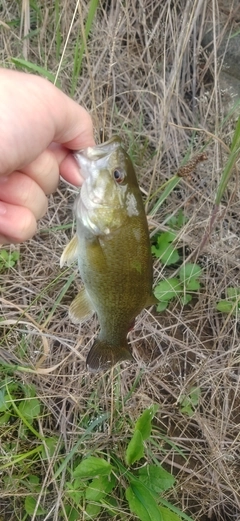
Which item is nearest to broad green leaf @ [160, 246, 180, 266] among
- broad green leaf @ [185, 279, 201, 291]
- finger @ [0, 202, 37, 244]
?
broad green leaf @ [185, 279, 201, 291]

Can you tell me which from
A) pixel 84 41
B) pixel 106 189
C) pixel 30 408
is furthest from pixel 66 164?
pixel 30 408

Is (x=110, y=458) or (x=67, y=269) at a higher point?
(x=67, y=269)

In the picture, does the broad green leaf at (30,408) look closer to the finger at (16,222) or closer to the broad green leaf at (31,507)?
the broad green leaf at (31,507)

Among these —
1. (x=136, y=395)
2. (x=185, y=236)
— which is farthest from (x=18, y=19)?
(x=136, y=395)

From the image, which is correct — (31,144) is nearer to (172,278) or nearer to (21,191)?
(21,191)

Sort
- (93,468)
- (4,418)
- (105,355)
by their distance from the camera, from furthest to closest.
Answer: (4,418) → (93,468) → (105,355)

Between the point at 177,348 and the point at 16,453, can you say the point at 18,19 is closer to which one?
the point at 177,348
